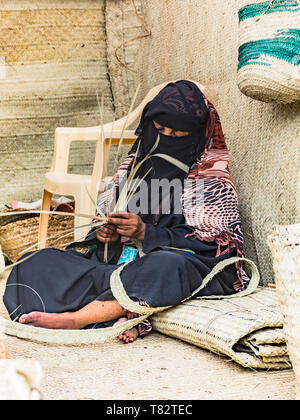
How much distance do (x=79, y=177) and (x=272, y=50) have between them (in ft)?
4.97

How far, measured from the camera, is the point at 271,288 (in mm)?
2779

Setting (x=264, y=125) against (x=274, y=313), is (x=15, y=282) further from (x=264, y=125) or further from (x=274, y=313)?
(x=264, y=125)

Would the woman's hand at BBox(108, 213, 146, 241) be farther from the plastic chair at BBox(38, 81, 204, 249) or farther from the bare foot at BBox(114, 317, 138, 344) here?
the plastic chair at BBox(38, 81, 204, 249)

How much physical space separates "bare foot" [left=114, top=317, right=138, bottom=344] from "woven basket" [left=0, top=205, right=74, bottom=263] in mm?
1613

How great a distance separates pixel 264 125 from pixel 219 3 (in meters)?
0.91

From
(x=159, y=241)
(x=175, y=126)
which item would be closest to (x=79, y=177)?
(x=175, y=126)

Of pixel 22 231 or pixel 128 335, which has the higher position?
pixel 128 335

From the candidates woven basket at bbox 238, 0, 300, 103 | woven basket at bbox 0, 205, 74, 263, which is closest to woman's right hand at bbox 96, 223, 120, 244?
woven basket at bbox 238, 0, 300, 103

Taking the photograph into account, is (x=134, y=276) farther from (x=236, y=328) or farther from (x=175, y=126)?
(x=175, y=126)

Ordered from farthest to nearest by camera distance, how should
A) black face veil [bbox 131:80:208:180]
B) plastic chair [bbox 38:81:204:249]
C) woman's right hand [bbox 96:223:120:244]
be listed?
1. plastic chair [bbox 38:81:204:249]
2. black face veil [bbox 131:80:208:180]
3. woman's right hand [bbox 96:223:120:244]

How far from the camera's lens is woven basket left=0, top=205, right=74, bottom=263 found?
161 inches

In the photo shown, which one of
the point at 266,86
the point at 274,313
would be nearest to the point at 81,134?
the point at 266,86

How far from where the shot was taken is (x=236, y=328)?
2217 mm
